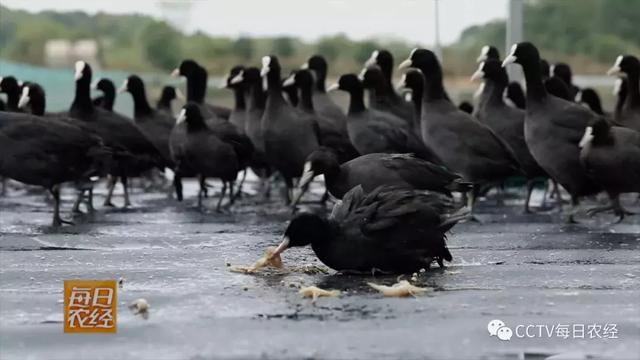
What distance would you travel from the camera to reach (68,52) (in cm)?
2066

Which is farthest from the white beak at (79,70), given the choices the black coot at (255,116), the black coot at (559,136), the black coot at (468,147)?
the black coot at (559,136)

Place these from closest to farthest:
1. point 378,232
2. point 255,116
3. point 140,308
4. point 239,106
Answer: point 140,308, point 378,232, point 255,116, point 239,106

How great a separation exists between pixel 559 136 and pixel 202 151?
3.48 m

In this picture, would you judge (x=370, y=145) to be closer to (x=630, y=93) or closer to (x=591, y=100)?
(x=630, y=93)

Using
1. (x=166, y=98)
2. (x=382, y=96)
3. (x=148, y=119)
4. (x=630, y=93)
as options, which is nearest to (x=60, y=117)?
(x=148, y=119)

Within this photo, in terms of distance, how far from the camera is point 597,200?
13383 millimetres

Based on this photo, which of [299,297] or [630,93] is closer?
[299,297]

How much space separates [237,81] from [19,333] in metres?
9.47

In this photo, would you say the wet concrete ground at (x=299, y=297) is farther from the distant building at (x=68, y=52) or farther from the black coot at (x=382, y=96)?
the distant building at (x=68, y=52)

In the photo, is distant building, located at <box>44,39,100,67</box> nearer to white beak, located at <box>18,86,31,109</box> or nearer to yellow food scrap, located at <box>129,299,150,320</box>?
white beak, located at <box>18,86,31,109</box>

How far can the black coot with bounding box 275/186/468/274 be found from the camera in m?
7.27

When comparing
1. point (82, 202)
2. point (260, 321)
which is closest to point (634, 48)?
point (82, 202)

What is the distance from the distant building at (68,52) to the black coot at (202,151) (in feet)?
27.2

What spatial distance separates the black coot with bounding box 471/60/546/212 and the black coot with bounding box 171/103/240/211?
266cm
